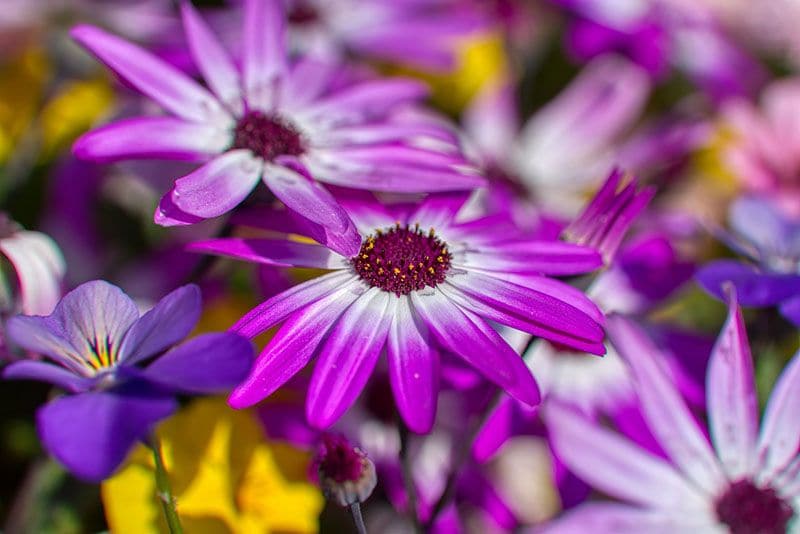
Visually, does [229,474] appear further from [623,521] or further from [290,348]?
[623,521]

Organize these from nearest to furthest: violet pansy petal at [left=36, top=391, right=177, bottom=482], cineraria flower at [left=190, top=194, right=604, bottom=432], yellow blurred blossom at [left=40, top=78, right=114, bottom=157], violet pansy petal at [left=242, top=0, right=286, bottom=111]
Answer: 1. violet pansy petal at [left=36, top=391, right=177, bottom=482]
2. cineraria flower at [left=190, top=194, right=604, bottom=432]
3. violet pansy petal at [left=242, top=0, right=286, bottom=111]
4. yellow blurred blossom at [left=40, top=78, right=114, bottom=157]

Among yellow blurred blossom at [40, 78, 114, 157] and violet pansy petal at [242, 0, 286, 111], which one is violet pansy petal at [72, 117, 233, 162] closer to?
violet pansy petal at [242, 0, 286, 111]

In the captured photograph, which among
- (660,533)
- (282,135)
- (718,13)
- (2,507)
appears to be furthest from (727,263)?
(718,13)

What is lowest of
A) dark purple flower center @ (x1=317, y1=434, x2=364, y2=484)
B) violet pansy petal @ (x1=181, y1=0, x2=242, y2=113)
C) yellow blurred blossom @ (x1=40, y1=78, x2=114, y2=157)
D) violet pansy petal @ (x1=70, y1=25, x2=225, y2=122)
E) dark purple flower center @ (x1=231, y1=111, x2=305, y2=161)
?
dark purple flower center @ (x1=317, y1=434, x2=364, y2=484)

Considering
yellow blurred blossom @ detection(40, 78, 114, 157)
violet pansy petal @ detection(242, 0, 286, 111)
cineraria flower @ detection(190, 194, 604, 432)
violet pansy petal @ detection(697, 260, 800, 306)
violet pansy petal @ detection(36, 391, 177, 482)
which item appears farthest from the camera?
yellow blurred blossom @ detection(40, 78, 114, 157)

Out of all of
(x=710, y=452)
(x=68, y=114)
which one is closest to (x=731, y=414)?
(x=710, y=452)

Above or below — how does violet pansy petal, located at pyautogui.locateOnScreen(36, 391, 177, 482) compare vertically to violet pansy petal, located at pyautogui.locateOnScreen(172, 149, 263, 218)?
below

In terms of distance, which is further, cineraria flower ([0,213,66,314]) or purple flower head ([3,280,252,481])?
cineraria flower ([0,213,66,314])

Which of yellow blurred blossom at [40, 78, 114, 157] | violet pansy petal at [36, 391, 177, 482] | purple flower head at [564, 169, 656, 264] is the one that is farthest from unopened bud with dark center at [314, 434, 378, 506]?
yellow blurred blossom at [40, 78, 114, 157]
